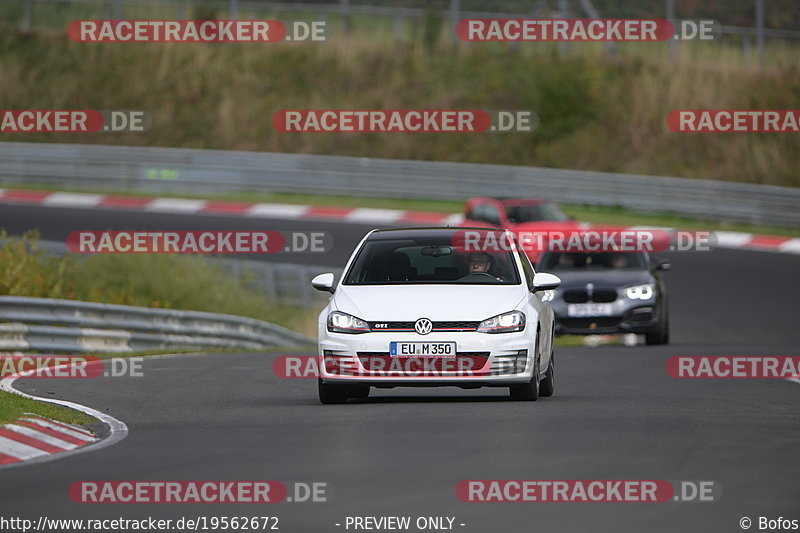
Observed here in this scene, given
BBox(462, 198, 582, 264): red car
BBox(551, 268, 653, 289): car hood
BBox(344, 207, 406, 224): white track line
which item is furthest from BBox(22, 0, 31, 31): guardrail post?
BBox(551, 268, 653, 289): car hood

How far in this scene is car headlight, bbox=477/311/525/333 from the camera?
521 inches

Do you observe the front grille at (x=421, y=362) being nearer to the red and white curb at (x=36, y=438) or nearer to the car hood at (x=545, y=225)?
the red and white curb at (x=36, y=438)

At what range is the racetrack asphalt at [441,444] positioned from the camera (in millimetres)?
8320

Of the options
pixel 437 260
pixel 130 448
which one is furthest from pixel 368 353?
pixel 437 260

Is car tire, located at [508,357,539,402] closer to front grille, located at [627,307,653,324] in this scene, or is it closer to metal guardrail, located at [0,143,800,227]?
front grille, located at [627,307,653,324]

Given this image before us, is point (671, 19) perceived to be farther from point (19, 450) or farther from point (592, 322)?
point (19, 450)

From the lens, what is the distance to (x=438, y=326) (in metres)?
13.1

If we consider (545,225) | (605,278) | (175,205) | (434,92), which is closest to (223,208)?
(175,205)

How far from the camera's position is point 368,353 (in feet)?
43.3

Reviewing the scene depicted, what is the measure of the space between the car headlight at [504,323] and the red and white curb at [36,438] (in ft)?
10.5

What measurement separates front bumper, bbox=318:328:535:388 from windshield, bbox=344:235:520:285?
0.77 m

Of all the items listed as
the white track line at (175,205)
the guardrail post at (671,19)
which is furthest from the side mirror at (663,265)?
the guardrail post at (671,19)

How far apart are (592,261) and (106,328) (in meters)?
6.56

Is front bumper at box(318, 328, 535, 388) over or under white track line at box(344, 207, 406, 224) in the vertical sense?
under
